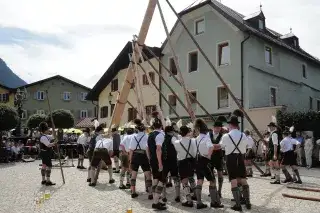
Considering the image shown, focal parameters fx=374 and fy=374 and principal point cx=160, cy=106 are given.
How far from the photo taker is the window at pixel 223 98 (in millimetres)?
24922

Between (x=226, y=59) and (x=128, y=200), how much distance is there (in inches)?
681

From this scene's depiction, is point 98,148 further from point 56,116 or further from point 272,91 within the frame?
point 56,116

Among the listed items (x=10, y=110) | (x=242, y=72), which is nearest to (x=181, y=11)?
(x=242, y=72)

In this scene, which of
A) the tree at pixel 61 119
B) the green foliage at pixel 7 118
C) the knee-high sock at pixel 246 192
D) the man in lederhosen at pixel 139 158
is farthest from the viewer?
the tree at pixel 61 119

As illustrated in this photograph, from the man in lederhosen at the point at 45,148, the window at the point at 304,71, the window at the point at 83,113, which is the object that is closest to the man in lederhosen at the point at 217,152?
the man in lederhosen at the point at 45,148

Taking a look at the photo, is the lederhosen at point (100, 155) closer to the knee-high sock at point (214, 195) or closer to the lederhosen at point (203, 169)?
the lederhosen at point (203, 169)

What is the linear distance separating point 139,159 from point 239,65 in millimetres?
15667

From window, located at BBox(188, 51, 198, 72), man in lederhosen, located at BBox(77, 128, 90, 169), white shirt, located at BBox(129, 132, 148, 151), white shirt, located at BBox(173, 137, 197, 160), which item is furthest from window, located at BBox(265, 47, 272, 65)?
white shirt, located at BBox(173, 137, 197, 160)

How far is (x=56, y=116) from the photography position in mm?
33281

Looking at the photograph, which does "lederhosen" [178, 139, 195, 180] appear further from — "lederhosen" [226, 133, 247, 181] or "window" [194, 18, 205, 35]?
"window" [194, 18, 205, 35]

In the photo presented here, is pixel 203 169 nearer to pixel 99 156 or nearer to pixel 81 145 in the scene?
pixel 99 156

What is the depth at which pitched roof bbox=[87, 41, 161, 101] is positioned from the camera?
3250 centimetres

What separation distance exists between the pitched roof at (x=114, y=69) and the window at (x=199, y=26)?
419 centimetres

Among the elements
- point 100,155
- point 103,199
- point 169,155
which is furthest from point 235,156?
point 100,155
